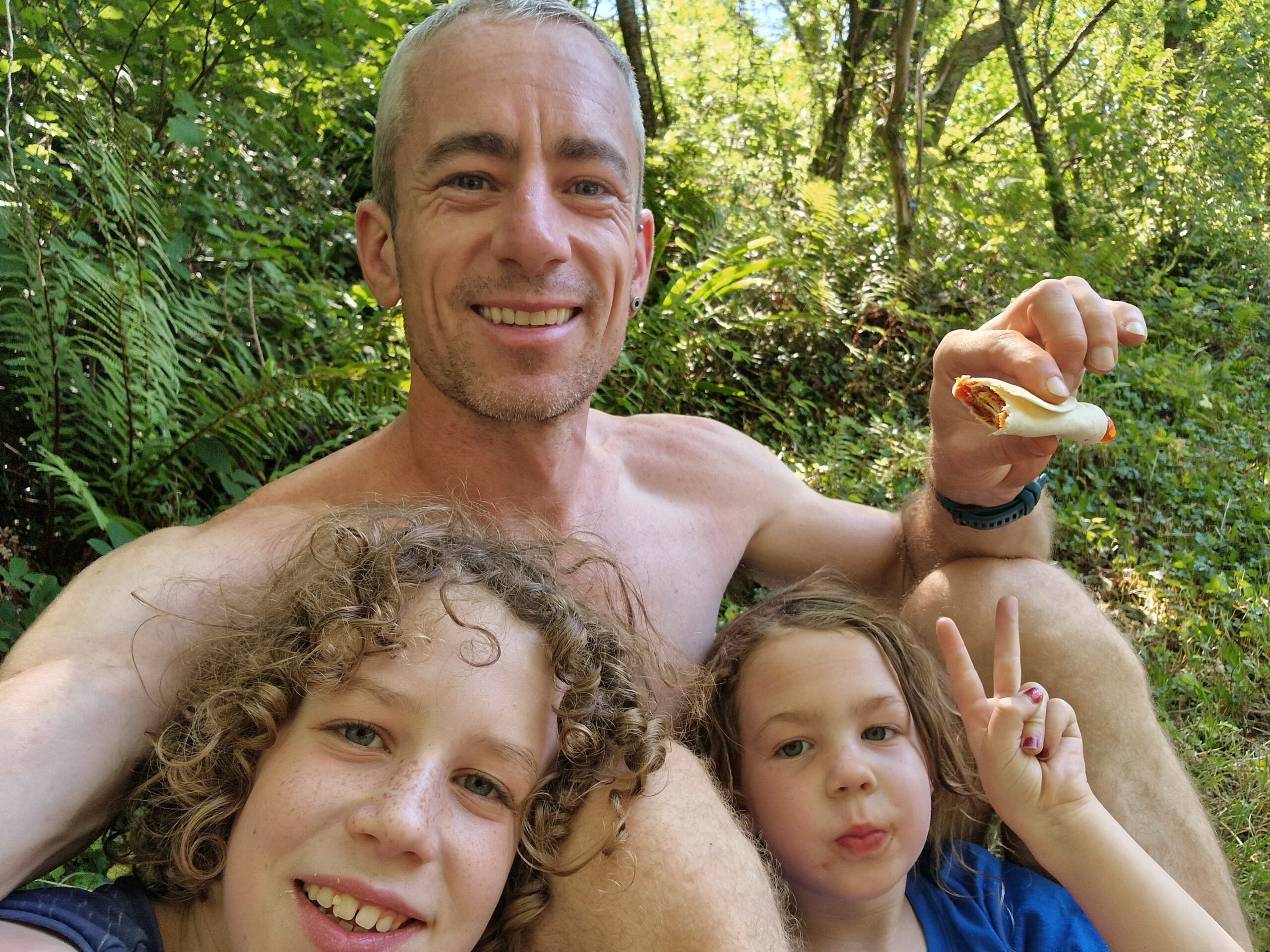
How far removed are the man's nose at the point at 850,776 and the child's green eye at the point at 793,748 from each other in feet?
0.30

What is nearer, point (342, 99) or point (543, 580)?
point (543, 580)

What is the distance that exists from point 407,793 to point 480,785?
7.0 inches

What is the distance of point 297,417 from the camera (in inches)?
149

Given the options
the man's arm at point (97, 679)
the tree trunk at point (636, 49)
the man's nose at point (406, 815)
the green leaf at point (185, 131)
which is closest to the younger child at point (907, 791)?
the man's nose at point (406, 815)

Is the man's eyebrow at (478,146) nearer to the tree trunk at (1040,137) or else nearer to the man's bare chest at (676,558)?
the man's bare chest at (676,558)

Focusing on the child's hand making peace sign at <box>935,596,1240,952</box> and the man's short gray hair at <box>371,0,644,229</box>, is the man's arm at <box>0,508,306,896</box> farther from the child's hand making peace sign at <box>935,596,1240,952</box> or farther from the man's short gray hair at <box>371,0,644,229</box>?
the child's hand making peace sign at <box>935,596,1240,952</box>

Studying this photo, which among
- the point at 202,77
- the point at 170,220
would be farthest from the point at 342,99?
the point at 170,220

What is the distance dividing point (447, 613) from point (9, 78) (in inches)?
108

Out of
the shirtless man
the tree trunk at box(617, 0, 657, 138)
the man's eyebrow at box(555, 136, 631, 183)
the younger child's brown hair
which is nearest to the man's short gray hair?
the shirtless man

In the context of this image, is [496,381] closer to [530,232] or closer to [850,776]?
[530,232]

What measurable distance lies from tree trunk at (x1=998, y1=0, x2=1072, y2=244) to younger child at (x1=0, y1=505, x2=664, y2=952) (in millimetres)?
5845

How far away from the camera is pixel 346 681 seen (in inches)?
Answer: 68.9

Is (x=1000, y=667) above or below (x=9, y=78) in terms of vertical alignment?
below

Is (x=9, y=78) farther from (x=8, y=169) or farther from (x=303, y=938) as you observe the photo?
(x=303, y=938)
